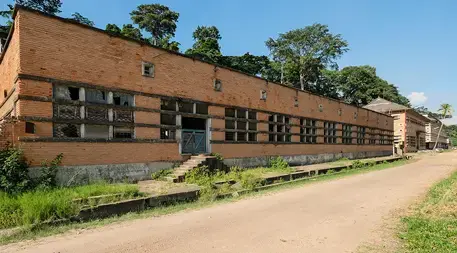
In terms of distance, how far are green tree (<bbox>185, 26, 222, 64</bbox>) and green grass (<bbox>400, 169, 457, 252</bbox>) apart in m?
33.3

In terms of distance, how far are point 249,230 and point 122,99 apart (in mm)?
7864

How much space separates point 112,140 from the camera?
11.4 metres

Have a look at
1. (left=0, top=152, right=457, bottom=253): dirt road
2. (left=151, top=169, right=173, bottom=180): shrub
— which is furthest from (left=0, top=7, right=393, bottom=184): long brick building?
(left=0, top=152, right=457, bottom=253): dirt road

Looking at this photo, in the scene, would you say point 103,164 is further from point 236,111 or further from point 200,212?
point 236,111

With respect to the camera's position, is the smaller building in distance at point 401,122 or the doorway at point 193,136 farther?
the smaller building in distance at point 401,122

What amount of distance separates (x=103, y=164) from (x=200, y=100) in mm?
5826

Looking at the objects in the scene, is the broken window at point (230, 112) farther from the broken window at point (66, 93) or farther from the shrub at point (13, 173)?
the shrub at point (13, 173)

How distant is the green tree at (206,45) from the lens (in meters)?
42.4

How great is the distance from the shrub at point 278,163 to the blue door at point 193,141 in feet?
18.0

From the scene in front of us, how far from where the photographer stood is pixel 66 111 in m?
10.4

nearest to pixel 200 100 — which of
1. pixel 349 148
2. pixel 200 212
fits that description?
pixel 200 212

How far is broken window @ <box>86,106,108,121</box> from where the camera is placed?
1089 centimetres

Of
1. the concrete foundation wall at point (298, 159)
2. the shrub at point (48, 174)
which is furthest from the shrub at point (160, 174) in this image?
the concrete foundation wall at point (298, 159)

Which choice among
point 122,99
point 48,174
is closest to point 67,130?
point 48,174
